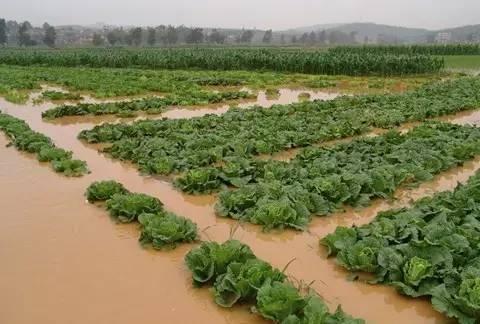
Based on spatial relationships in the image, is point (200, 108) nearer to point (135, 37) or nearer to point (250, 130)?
point (250, 130)

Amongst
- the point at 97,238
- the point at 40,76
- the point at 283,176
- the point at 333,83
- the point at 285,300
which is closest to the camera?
the point at 285,300

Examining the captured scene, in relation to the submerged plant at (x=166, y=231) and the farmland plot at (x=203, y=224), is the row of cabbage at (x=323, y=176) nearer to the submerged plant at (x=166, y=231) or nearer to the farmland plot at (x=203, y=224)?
the farmland plot at (x=203, y=224)

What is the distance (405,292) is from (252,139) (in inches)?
234

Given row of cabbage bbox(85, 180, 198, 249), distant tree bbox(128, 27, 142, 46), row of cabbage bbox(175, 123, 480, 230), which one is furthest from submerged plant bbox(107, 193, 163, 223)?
distant tree bbox(128, 27, 142, 46)

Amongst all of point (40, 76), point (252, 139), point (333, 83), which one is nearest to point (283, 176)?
point (252, 139)

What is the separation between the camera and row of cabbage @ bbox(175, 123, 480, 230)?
633 cm

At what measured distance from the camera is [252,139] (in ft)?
32.9

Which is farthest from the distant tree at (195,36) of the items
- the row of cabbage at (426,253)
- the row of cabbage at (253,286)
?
the row of cabbage at (253,286)

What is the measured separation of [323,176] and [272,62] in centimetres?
2539

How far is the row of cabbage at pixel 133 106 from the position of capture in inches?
560

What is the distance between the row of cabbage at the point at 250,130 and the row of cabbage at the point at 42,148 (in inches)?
37.1

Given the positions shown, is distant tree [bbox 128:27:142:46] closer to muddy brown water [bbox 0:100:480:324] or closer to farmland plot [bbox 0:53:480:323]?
farmland plot [bbox 0:53:480:323]

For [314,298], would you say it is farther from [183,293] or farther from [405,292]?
[183,293]

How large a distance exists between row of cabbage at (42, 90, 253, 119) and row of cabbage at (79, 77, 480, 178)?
279 centimetres
